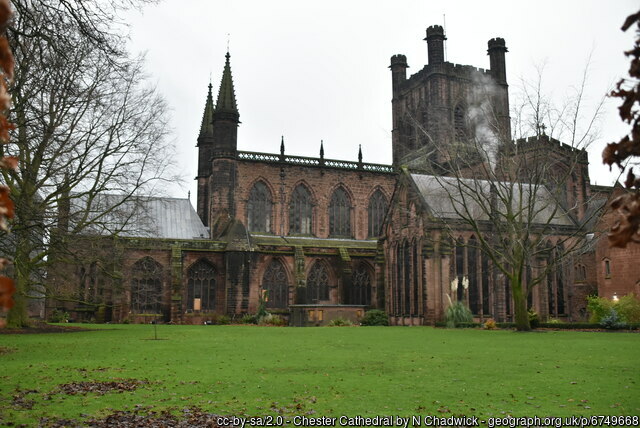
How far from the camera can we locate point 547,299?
126 ft

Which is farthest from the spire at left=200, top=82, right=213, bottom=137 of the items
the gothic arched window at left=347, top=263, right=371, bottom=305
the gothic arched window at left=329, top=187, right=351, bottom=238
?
the gothic arched window at left=347, top=263, right=371, bottom=305

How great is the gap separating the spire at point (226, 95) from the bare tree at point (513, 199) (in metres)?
16.1

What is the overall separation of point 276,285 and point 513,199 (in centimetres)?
1797

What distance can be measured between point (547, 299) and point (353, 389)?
3201cm

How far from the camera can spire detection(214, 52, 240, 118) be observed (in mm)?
46719

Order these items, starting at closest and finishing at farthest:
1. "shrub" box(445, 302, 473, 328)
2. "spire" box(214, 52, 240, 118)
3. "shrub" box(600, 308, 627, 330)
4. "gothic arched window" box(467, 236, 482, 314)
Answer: "shrub" box(600, 308, 627, 330), "shrub" box(445, 302, 473, 328), "gothic arched window" box(467, 236, 482, 314), "spire" box(214, 52, 240, 118)

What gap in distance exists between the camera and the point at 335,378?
1083cm

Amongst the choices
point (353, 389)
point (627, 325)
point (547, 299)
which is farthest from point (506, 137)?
point (353, 389)

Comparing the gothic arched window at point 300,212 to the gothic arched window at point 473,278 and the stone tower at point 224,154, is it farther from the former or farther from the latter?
the gothic arched window at point 473,278

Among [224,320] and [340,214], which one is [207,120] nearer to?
[340,214]

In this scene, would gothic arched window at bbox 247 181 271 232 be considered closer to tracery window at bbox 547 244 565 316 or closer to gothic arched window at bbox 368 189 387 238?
gothic arched window at bbox 368 189 387 238

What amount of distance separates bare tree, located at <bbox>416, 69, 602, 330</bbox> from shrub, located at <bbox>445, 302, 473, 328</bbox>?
113 inches

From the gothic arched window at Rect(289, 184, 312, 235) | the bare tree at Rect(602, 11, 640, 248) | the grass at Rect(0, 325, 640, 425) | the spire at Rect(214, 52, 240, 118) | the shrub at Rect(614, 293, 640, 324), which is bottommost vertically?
the grass at Rect(0, 325, 640, 425)

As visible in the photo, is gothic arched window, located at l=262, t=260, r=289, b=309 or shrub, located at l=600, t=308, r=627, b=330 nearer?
shrub, located at l=600, t=308, r=627, b=330
